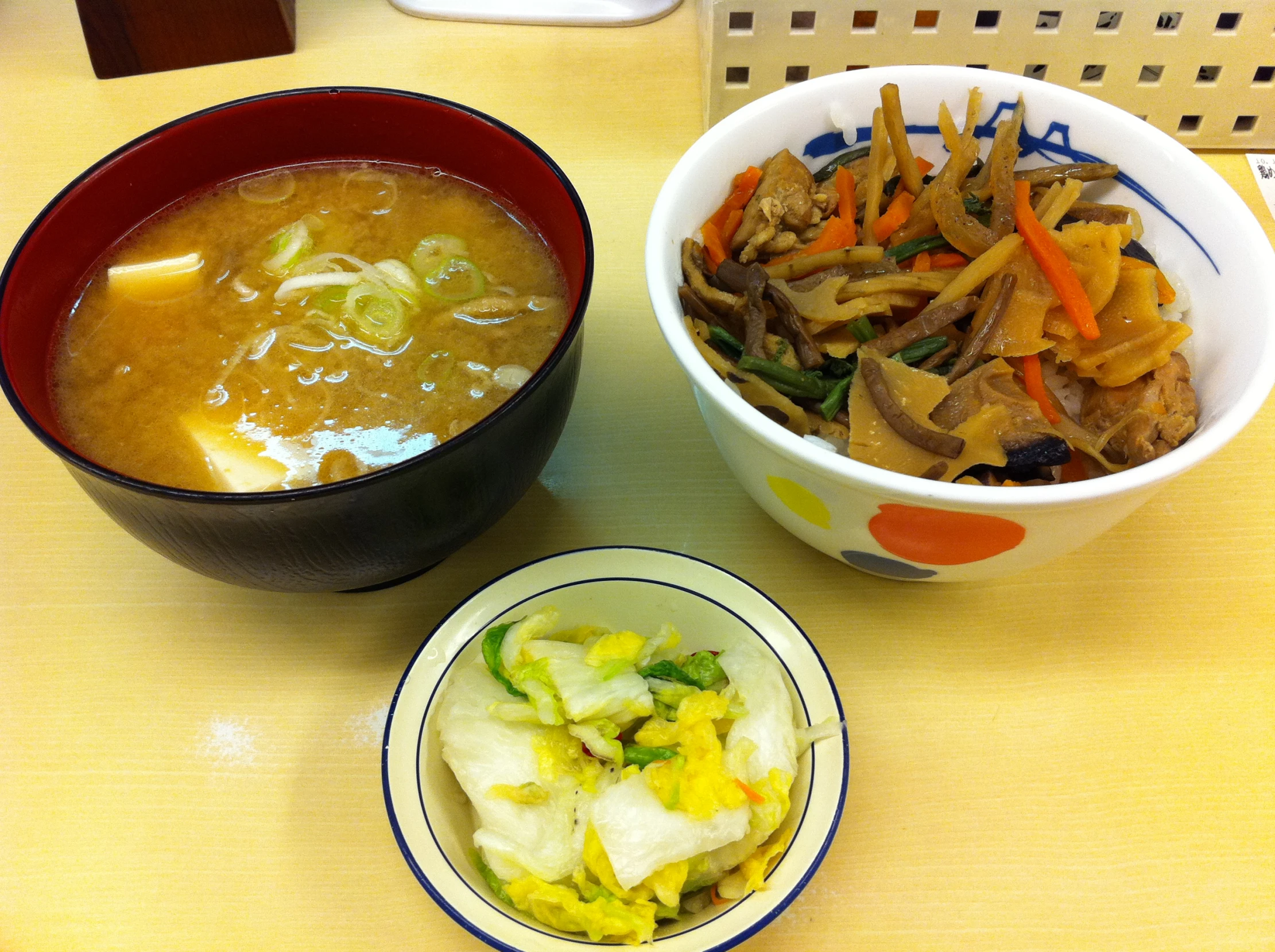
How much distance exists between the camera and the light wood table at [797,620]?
949 millimetres

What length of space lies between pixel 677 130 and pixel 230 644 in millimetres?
1253

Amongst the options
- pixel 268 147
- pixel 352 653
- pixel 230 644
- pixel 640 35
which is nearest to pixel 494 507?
pixel 352 653

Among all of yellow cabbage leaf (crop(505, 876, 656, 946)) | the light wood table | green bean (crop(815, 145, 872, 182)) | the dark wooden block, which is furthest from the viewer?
the dark wooden block

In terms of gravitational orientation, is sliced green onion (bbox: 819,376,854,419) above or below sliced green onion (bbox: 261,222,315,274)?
below

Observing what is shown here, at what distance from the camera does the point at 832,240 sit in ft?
3.91

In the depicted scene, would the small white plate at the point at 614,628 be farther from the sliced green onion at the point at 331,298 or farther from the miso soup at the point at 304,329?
the sliced green onion at the point at 331,298

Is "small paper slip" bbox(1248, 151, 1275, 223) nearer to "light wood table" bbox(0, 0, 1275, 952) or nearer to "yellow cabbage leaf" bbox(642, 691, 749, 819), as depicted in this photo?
"light wood table" bbox(0, 0, 1275, 952)

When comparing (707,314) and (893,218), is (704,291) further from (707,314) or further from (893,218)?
(893,218)

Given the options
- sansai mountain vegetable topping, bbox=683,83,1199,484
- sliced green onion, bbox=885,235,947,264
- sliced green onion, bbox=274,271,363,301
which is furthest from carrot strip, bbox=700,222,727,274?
sliced green onion, bbox=274,271,363,301

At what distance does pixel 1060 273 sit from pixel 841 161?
1.23 feet

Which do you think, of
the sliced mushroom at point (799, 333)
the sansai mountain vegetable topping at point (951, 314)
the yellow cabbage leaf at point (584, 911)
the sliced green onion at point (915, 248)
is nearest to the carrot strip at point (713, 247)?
the sansai mountain vegetable topping at point (951, 314)

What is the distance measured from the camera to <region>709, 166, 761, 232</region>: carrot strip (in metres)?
1.23

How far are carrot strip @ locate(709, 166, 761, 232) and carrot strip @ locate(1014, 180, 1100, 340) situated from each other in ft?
1.15

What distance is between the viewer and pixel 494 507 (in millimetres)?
1041
